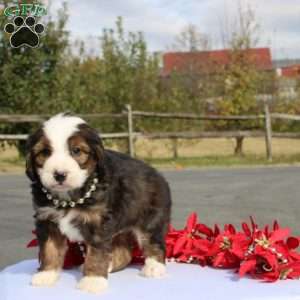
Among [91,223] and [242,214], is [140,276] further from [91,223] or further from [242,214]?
[242,214]

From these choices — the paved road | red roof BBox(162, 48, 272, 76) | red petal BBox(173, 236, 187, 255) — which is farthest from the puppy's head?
red roof BBox(162, 48, 272, 76)

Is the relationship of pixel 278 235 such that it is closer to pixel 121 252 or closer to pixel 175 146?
pixel 121 252

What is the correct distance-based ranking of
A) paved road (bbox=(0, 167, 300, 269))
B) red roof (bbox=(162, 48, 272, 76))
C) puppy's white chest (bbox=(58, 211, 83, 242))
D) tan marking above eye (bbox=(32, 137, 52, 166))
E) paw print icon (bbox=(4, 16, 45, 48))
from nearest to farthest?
tan marking above eye (bbox=(32, 137, 52, 166)) → puppy's white chest (bbox=(58, 211, 83, 242)) → paved road (bbox=(0, 167, 300, 269)) → paw print icon (bbox=(4, 16, 45, 48)) → red roof (bbox=(162, 48, 272, 76))

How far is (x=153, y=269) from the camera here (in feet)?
10.9

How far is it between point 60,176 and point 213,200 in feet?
24.2

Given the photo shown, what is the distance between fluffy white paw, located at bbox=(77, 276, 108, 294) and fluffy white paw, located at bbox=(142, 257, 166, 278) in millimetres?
306

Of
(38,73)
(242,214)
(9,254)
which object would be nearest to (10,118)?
(38,73)

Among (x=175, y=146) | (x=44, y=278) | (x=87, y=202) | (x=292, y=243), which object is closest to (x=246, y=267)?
(x=292, y=243)

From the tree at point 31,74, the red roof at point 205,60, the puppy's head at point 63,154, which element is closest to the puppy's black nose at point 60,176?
the puppy's head at point 63,154

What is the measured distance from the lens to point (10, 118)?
58.1 ft

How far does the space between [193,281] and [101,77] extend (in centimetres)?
1803

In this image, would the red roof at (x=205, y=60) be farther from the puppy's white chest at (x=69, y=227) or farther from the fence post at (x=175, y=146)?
the puppy's white chest at (x=69, y=227)

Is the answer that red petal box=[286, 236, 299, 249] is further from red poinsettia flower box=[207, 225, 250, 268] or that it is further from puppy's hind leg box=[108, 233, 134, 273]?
puppy's hind leg box=[108, 233, 134, 273]

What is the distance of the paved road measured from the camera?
7.59 metres
